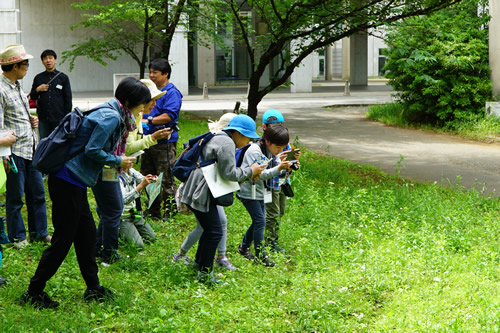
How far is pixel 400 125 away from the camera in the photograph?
18.8 meters

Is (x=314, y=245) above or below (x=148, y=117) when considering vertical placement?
below

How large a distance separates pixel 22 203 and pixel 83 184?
6.57 feet

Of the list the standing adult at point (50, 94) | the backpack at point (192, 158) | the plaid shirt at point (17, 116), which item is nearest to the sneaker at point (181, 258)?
the backpack at point (192, 158)

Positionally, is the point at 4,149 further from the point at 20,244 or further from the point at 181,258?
the point at 181,258

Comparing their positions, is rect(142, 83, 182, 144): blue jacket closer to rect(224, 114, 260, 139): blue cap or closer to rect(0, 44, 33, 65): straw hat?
rect(0, 44, 33, 65): straw hat

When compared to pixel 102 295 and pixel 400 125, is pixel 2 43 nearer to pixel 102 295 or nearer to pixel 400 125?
pixel 400 125

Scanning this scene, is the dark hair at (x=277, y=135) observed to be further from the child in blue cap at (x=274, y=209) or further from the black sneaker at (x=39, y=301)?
the black sneaker at (x=39, y=301)

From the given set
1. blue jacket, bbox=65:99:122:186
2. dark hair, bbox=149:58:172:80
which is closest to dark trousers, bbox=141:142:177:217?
dark hair, bbox=149:58:172:80

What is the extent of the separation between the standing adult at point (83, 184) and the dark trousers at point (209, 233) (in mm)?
861

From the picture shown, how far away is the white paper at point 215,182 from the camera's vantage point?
5297mm

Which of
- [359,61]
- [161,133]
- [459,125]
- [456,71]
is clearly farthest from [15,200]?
[359,61]

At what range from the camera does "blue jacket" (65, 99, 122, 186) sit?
461cm

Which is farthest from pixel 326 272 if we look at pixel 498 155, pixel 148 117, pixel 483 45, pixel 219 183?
pixel 483 45

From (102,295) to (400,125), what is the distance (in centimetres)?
1507
